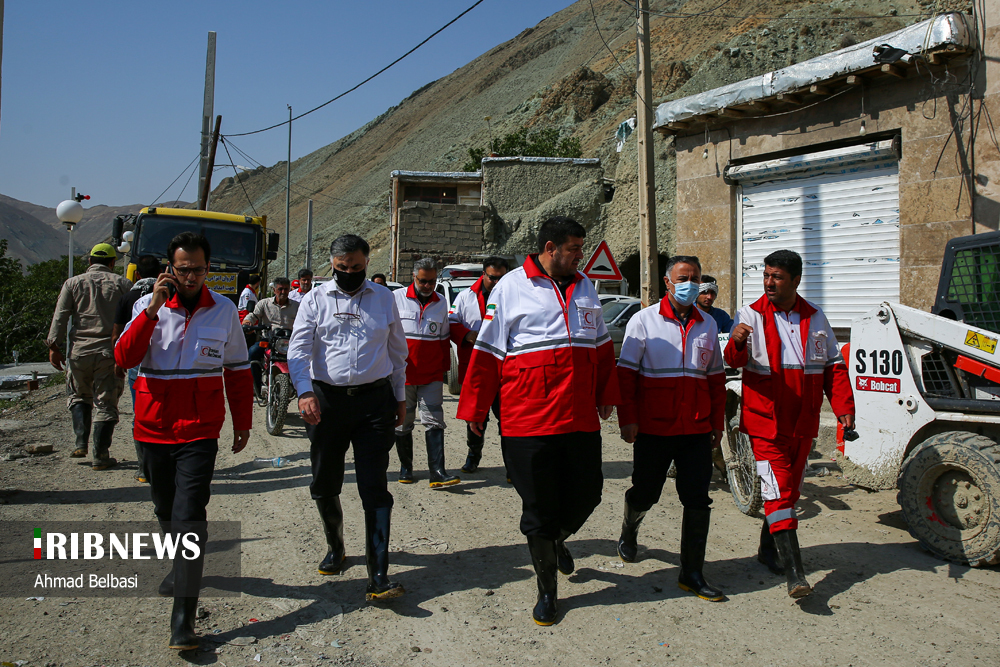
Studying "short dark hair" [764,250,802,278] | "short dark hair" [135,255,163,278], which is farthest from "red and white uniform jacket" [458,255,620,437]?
"short dark hair" [135,255,163,278]

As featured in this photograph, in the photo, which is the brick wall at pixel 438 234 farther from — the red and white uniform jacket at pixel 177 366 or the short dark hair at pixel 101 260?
the red and white uniform jacket at pixel 177 366

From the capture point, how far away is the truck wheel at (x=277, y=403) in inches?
323

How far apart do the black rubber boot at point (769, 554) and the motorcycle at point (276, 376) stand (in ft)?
17.7

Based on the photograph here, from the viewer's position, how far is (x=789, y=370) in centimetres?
407

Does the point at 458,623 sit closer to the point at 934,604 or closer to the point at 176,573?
the point at 176,573

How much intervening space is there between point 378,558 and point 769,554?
2.46 metres

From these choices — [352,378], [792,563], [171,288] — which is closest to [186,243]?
[171,288]

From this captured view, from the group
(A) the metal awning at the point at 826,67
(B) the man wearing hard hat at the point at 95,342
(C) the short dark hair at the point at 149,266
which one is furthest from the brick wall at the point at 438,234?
(C) the short dark hair at the point at 149,266

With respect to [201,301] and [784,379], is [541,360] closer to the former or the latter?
[784,379]

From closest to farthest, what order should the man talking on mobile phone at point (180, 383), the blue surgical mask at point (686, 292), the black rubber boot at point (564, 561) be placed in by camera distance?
the man talking on mobile phone at point (180, 383)
the blue surgical mask at point (686, 292)
the black rubber boot at point (564, 561)

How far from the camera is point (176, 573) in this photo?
331cm

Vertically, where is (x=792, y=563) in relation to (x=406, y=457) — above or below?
below

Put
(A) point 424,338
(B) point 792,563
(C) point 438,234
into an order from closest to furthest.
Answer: (B) point 792,563 → (A) point 424,338 → (C) point 438,234

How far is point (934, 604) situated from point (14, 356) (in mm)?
20086
